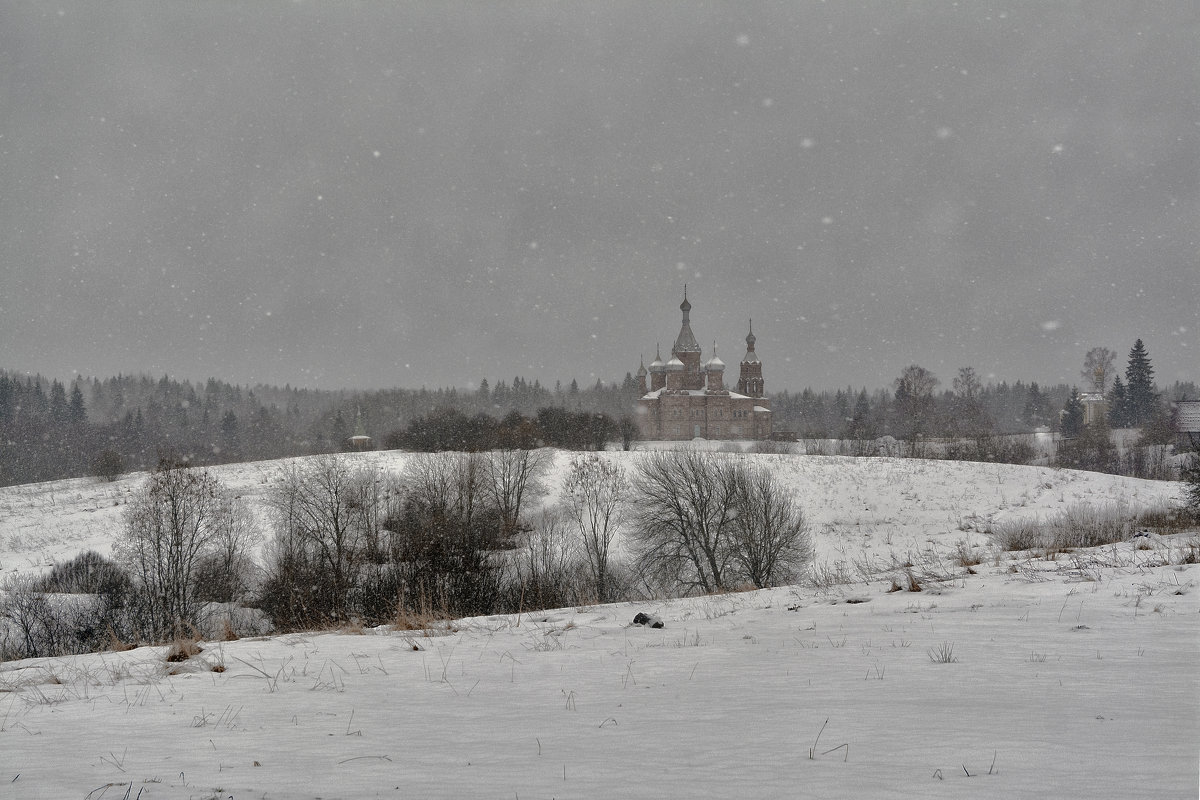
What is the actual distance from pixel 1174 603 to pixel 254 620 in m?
29.9

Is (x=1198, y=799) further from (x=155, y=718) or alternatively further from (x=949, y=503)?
(x=949, y=503)

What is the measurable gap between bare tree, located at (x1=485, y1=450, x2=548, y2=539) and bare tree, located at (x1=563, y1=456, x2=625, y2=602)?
7.88 ft

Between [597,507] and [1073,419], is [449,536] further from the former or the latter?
[1073,419]

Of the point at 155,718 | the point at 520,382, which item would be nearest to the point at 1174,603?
the point at 155,718

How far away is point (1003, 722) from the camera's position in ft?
13.3

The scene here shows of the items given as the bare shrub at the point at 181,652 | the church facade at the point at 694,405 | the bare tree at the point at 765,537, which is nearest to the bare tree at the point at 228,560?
the bare tree at the point at 765,537

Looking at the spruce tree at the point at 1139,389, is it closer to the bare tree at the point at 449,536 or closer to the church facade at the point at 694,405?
the church facade at the point at 694,405

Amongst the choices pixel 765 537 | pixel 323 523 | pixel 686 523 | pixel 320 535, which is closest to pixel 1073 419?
pixel 765 537

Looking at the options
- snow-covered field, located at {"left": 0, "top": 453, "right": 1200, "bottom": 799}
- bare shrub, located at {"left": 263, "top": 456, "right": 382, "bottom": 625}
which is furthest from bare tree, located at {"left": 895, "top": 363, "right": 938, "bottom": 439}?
snow-covered field, located at {"left": 0, "top": 453, "right": 1200, "bottom": 799}

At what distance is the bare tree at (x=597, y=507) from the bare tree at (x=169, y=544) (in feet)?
61.2

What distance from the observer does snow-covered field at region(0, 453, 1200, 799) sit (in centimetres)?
344

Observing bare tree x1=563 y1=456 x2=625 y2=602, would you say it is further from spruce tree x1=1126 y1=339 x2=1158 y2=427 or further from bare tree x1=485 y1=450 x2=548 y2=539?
spruce tree x1=1126 y1=339 x2=1158 y2=427

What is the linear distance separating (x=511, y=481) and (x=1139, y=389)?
88590mm

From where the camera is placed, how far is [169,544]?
105 ft
